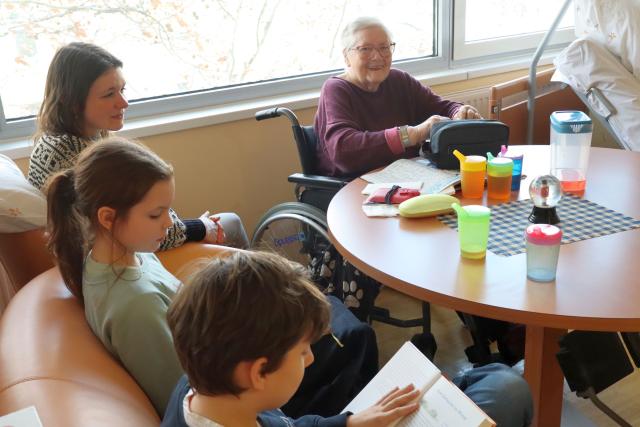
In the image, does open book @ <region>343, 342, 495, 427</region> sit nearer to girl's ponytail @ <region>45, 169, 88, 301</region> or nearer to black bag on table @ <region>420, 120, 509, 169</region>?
girl's ponytail @ <region>45, 169, 88, 301</region>

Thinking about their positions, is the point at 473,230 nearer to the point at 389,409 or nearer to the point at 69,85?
the point at 389,409

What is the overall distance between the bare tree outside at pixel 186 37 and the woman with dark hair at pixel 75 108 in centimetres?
54

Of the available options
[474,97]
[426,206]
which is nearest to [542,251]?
[426,206]

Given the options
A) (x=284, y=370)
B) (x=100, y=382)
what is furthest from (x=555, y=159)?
(x=100, y=382)

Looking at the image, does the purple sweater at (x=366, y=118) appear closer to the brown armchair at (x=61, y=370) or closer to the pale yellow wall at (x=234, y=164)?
the pale yellow wall at (x=234, y=164)

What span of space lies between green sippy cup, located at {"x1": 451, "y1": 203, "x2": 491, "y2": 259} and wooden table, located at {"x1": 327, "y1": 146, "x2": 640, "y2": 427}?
21 millimetres

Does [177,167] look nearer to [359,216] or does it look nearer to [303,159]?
[303,159]

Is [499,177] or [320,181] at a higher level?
[499,177]

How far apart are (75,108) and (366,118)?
1.02 m

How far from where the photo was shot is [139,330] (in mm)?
1174

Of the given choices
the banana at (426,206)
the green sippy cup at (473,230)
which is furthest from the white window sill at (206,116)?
the green sippy cup at (473,230)

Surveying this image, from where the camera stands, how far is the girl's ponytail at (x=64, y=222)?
1.31 metres

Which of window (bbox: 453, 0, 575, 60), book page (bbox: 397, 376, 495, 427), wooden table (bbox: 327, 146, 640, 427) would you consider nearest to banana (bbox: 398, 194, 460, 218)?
wooden table (bbox: 327, 146, 640, 427)

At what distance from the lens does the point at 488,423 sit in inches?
40.3
